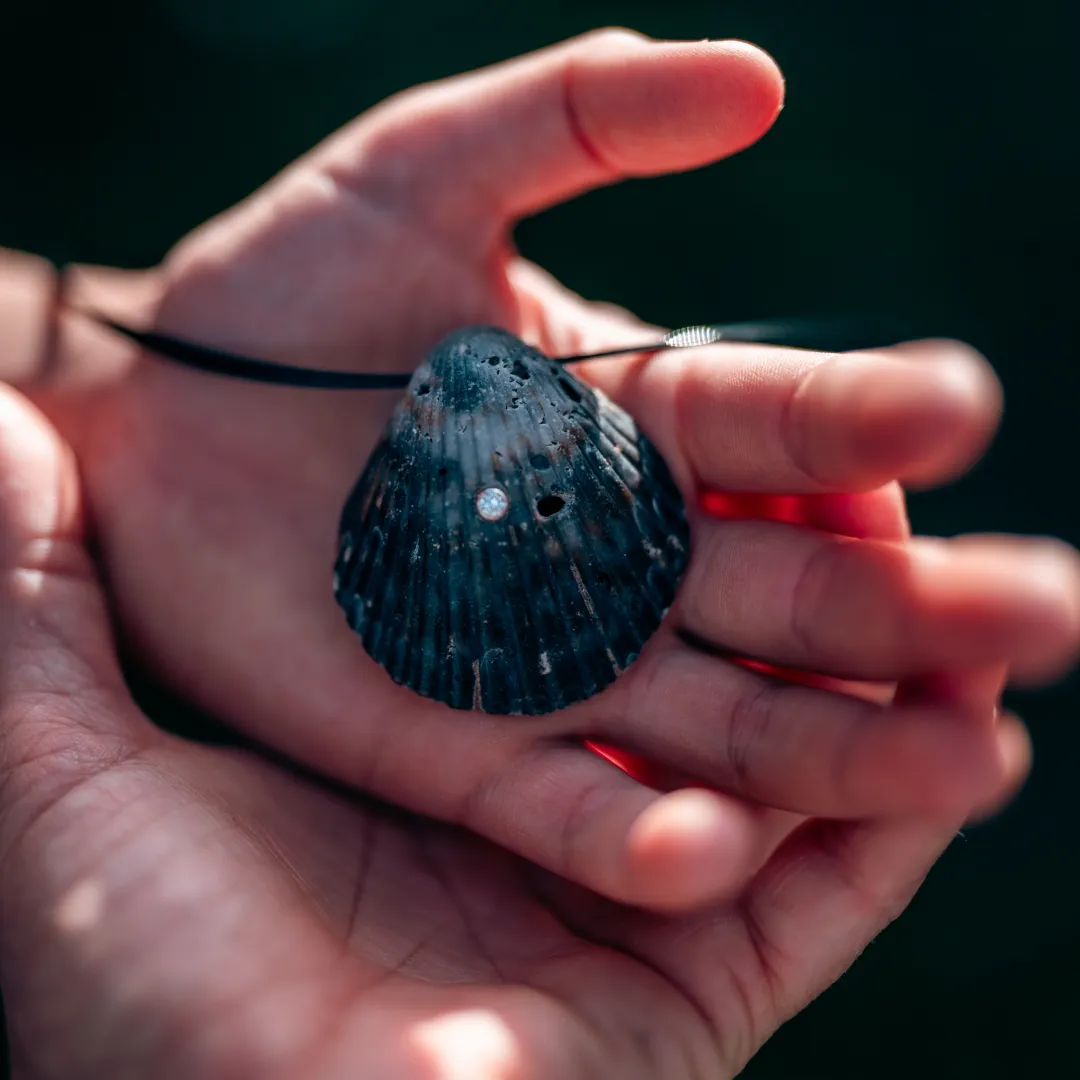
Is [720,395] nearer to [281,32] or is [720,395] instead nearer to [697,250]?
[697,250]

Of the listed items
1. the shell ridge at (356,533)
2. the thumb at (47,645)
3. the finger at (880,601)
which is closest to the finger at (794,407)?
the finger at (880,601)

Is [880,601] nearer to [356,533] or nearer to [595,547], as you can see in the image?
[595,547]

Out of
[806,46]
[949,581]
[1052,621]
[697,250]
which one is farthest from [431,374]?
[806,46]

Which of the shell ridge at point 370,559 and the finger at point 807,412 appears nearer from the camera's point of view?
the finger at point 807,412

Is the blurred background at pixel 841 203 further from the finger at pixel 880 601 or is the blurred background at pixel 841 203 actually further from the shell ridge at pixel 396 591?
the shell ridge at pixel 396 591

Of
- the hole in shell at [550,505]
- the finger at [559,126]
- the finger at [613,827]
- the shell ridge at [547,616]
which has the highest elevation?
the finger at [559,126]

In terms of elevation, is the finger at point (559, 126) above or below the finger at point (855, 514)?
above

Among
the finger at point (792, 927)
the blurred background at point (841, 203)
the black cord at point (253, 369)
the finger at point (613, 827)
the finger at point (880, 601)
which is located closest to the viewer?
the finger at point (880, 601)

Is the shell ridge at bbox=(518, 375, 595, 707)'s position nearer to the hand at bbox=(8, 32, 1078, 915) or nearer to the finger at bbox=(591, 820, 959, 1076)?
the hand at bbox=(8, 32, 1078, 915)
